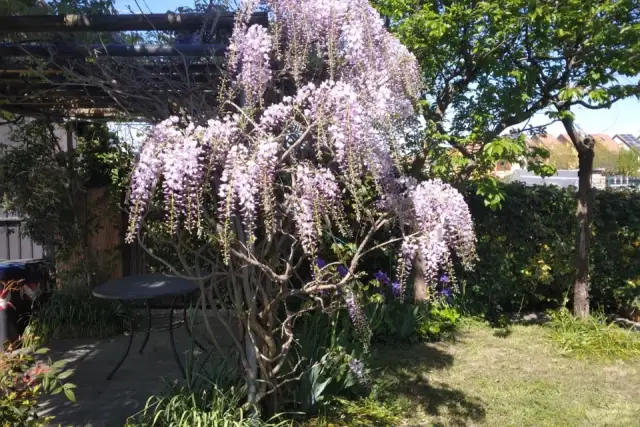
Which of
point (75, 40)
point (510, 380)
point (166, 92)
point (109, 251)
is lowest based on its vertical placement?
point (510, 380)

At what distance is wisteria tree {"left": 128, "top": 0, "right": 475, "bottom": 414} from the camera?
8.66ft

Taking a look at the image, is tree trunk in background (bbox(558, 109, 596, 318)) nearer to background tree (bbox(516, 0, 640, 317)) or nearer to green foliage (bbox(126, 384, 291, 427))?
background tree (bbox(516, 0, 640, 317))

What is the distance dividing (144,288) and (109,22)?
195 centimetres

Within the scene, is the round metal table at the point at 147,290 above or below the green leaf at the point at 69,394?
above

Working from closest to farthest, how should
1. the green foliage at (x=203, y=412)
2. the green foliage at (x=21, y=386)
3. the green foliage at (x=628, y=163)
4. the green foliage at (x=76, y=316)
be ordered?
the green foliage at (x=21, y=386) → the green foliage at (x=203, y=412) → the green foliage at (x=76, y=316) → the green foliage at (x=628, y=163)

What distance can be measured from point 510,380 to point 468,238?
184cm

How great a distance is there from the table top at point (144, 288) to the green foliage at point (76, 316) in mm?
1202

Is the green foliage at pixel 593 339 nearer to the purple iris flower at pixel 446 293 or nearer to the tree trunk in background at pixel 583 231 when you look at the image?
the tree trunk in background at pixel 583 231

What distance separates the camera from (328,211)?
9.11 feet

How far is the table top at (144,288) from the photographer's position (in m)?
3.99

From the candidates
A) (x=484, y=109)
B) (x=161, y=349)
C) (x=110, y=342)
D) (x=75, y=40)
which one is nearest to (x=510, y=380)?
(x=484, y=109)

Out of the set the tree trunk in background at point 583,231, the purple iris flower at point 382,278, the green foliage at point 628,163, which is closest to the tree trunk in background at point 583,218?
the tree trunk in background at point 583,231

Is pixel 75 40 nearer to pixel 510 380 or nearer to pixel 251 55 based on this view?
pixel 251 55

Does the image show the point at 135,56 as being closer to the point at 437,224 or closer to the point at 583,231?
the point at 437,224
